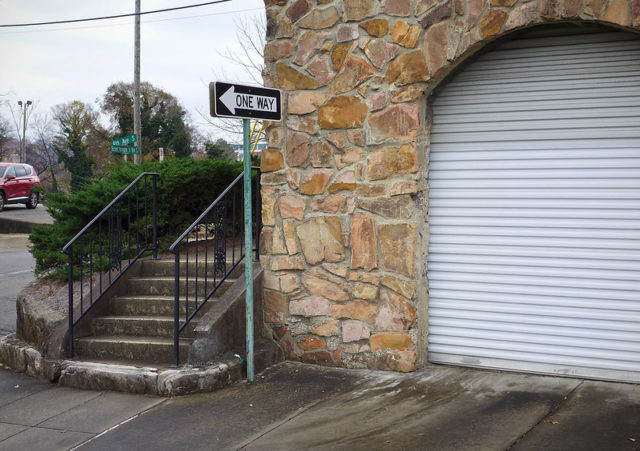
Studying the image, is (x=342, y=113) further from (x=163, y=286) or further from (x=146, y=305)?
(x=146, y=305)

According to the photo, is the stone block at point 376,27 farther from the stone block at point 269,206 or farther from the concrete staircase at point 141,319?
the concrete staircase at point 141,319

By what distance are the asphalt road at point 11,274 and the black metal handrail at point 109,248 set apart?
1.39 m

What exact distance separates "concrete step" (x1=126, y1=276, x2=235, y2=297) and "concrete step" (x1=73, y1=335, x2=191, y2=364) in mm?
631

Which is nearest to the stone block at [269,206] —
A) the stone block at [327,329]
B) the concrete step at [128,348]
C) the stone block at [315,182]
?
the stone block at [315,182]

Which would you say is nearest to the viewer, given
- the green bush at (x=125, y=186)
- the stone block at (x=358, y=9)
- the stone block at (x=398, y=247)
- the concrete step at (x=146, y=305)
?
the stone block at (x=398, y=247)

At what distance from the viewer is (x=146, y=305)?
6613 millimetres

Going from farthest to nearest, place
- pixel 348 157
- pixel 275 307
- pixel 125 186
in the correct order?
pixel 125 186, pixel 275 307, pixel 348 157

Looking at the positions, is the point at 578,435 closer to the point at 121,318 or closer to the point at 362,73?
Result: the point at 362,73

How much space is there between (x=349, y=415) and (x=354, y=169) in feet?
7.27

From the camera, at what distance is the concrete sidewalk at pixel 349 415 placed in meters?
4.22

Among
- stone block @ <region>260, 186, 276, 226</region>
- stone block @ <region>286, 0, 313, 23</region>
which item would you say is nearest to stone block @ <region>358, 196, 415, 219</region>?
stone block @ <region>260, 186, 276, 226</region>

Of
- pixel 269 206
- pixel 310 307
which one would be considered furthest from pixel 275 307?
pixel 269 206

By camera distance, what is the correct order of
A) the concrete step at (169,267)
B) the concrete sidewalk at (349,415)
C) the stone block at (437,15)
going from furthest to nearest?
1. the concrete step at (169,267)
2. the stone block at (437,15)
3. the concrete sidewalk at (349,415)

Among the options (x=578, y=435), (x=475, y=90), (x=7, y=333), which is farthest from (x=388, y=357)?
(x=7, y=333)
